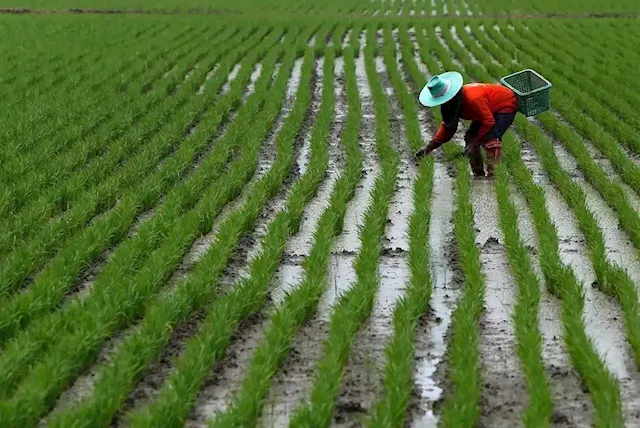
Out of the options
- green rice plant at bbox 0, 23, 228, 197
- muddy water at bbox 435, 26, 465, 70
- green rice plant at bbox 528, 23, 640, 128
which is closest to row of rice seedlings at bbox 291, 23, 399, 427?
green rice plant at bbox 0, 23, 228, 197

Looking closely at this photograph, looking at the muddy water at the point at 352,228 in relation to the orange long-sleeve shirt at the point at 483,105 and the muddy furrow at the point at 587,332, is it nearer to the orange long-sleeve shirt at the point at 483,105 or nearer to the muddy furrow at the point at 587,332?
the orange long-sleeve shirt at the point at 483,105

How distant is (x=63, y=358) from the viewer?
299 cm

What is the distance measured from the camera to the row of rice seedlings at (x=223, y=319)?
2699 millimetres

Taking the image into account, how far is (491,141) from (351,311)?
2618 millimetres

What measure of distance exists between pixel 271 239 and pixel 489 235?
A: 130cm

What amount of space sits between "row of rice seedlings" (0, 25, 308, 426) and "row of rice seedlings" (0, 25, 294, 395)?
0.01m

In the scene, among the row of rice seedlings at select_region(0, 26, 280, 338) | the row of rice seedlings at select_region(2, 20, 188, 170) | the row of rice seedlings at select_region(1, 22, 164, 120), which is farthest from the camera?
the row of rice seedlings at select_region(1, 22, 164, 120)


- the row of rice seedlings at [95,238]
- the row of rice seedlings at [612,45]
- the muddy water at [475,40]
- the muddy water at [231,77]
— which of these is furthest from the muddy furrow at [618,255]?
the muddy water at [475,40]

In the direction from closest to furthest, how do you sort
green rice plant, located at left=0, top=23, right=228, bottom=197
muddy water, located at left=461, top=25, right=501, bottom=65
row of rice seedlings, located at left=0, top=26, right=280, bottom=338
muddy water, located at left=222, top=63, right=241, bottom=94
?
row of rice seedlings, located at left=0, top=26, right=280, bottom=338 → green rice plant, located at left=0, top=23, right=228, bottom=197 → muddy water, located at left=222, top=63, right=241, bottom=94 → muddy water, located at left=461, top=25, right=501, bottom=65

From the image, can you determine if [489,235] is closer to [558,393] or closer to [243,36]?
[558,393]

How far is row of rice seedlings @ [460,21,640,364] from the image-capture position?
3.46 m

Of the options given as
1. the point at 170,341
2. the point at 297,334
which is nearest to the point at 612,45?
the point at 297,334

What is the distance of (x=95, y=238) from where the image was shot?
14.1ft

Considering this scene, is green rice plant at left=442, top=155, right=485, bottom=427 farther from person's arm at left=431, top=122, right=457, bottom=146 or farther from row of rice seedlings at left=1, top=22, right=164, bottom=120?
row of rice seedlings at left=1, top=22, right=164, bottom=120
